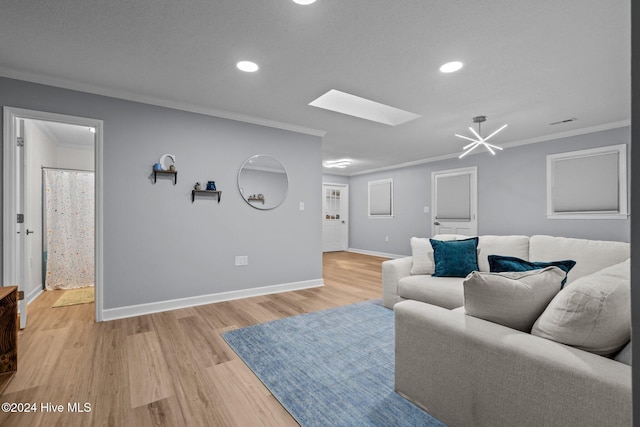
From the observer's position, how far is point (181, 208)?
11.1 ft

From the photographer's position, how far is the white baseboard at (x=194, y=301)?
303cm

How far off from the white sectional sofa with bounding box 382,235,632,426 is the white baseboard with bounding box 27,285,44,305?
4.22 meters

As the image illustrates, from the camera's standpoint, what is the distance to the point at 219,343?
→ 2469 millimetres

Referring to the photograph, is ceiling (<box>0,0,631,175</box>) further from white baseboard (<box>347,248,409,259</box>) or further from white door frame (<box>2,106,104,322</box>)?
white baseboard (<box>347,248,409,259</box>)

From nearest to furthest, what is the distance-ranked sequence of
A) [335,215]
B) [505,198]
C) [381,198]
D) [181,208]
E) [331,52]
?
1. [331,52]
2. [181,208]
3. [505,198]
4. [381,198]
5. [335,215]

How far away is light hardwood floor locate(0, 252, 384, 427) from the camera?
161cm

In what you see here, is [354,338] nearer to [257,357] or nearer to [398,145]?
[257,357]

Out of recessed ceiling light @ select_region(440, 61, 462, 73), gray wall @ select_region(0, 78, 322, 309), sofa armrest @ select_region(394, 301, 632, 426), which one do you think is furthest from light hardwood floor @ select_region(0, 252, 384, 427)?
recessed ceiling light @ select_region(440, 61, 462, 73)

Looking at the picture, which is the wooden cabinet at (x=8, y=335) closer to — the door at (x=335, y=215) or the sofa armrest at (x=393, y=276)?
the sofa armrest at (x=393, y=276)

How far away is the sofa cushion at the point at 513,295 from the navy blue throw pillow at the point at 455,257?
5.19ft

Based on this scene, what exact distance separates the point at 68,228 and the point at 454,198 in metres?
6.57

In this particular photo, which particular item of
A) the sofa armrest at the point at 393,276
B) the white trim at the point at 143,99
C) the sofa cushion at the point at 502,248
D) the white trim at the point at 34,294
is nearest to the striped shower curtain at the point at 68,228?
the white trim at the point at 34,294
